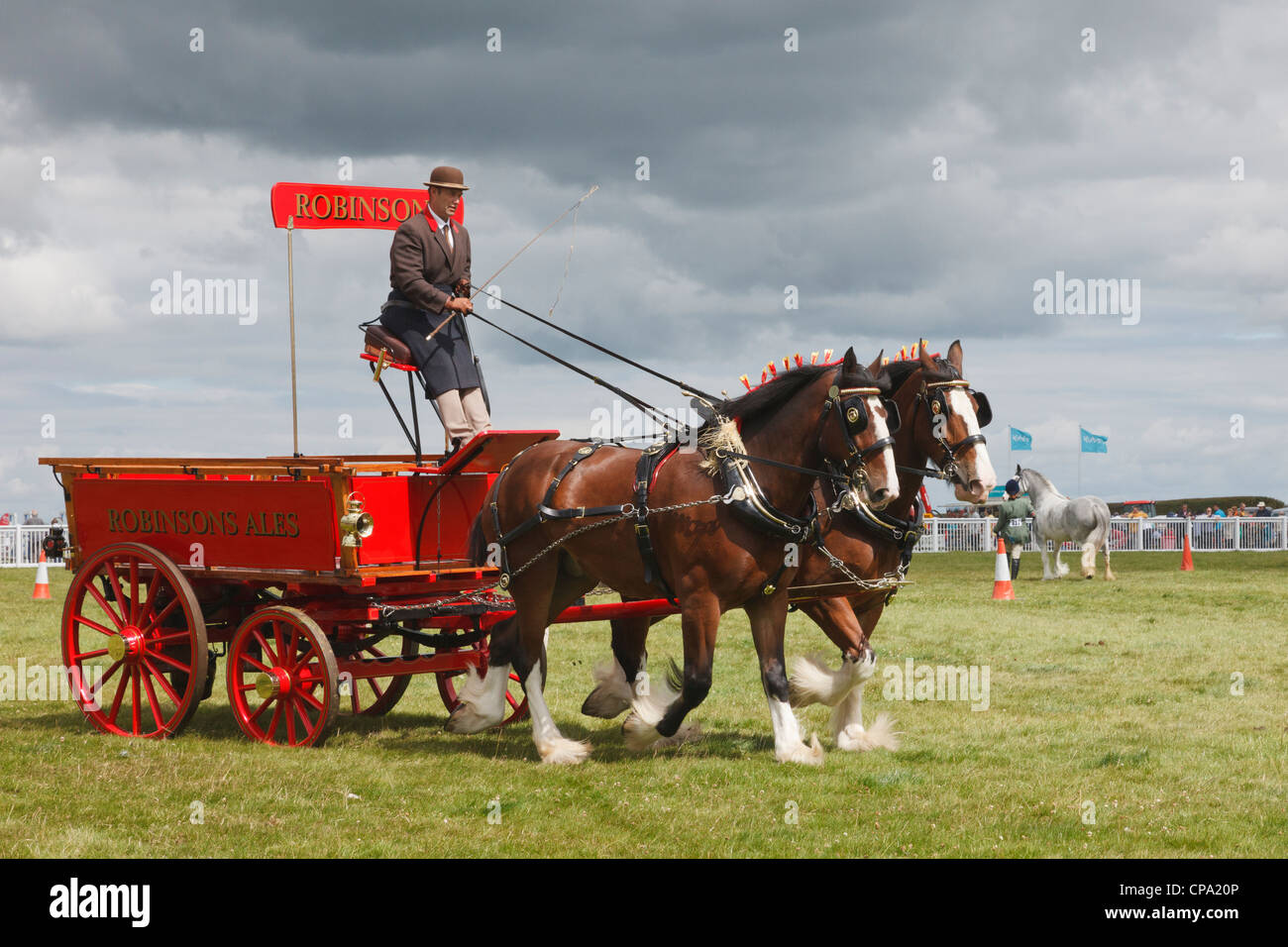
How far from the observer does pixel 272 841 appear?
20.6ft

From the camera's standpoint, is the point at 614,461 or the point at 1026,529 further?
the point at 1026,529

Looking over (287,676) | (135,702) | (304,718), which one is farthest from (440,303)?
(135,702)

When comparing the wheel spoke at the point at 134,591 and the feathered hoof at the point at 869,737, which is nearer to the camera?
the feathered hoof at the point at 869,737

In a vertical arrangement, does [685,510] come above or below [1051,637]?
above

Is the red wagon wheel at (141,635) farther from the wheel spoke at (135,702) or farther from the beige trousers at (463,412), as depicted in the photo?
the beige trousers at (463,412)

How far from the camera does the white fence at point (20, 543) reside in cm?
3444

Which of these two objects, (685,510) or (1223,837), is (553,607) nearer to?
(685,510)

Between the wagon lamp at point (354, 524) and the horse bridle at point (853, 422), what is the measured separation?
281cm

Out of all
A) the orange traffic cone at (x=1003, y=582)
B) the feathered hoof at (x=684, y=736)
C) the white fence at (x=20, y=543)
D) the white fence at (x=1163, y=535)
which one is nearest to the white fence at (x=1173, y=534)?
the white fence at (x=1163, y=535)

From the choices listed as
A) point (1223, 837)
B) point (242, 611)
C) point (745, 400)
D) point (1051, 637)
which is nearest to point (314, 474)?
point (242, 611)

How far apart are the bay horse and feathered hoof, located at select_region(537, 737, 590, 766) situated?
1.35 m

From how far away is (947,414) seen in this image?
27.9 ft

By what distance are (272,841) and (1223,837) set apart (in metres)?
4.40
